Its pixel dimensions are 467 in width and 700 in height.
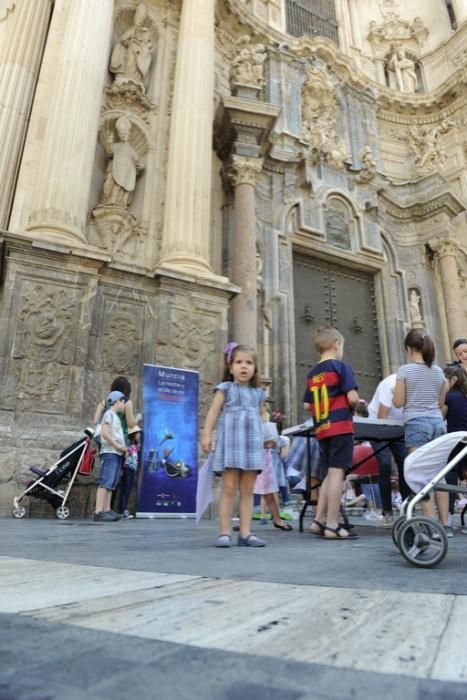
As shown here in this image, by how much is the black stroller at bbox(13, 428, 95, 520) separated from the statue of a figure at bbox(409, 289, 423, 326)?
424 inches

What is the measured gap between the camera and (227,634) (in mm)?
853

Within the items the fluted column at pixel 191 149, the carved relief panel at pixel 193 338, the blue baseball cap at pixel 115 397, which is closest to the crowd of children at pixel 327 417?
the blue baseball cap at pixel 115 397

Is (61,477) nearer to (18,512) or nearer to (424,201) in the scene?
(18,512)

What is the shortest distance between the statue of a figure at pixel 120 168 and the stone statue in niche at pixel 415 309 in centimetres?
855

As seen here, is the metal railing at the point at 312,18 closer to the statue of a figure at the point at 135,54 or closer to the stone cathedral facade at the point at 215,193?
the stone cathedral facade at the point at 215,193

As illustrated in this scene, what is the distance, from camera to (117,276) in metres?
6.97

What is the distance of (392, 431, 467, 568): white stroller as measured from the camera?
80.8 inches

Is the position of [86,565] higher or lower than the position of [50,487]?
lower

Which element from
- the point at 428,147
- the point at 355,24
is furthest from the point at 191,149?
the point at 355,24

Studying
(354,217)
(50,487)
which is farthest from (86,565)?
(354,217)

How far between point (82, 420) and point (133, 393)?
0.86 m

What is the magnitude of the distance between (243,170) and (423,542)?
1026 cm

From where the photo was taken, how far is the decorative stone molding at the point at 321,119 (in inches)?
524

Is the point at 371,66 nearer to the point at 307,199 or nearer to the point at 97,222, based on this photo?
the point at 307,199
